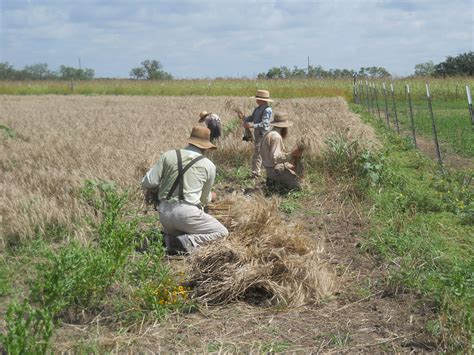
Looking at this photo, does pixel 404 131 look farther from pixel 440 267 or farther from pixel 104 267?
pixel 104 267

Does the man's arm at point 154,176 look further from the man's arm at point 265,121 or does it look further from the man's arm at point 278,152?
the man's arm at point 265,121

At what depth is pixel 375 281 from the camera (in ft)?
17.5

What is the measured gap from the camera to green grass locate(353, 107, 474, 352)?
4.34 metres

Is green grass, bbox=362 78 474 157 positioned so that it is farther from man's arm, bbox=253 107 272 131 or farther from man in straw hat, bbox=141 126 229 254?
A: man in straw hat, bbox=141 126 229 254

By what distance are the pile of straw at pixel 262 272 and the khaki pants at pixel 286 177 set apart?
3.32m

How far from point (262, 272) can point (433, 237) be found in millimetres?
2220

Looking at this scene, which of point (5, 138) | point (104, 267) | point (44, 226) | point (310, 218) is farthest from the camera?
point (5, 138)

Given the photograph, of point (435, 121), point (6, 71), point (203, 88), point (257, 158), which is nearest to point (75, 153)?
Result: point (257, 158)

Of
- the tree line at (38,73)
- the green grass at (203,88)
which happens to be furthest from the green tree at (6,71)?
the green grass at (203,88)

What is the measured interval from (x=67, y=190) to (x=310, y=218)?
9.94 feet

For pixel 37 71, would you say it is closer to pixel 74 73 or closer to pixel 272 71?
pixel 74 73

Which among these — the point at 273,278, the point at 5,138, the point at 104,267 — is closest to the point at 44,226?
the point at 104,267

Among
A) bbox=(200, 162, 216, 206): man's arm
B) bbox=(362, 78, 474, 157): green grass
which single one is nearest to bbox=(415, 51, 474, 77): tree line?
bbox=(362, 78, 474, 157): green grass

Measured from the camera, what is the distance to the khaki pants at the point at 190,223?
5.98 meters
